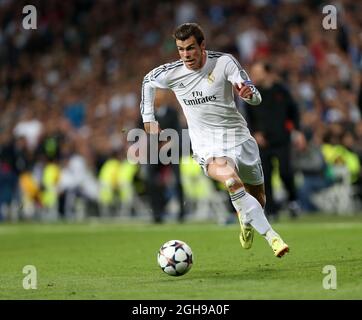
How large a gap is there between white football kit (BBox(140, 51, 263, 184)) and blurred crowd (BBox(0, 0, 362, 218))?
30.1 ft

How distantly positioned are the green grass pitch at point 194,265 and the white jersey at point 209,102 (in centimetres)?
117

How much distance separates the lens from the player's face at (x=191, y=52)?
353 inches

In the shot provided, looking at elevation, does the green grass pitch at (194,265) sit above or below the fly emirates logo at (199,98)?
below

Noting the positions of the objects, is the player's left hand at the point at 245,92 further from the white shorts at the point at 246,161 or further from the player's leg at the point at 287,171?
the player's leg at the point at 287,171

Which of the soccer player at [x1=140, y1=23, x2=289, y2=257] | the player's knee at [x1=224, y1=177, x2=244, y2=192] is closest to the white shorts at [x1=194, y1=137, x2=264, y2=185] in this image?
the soccer player at [x1=140, y1=23, x2=289, y2=257]

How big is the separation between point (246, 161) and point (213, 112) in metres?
0.57

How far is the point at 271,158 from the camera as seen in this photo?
15.0 metres

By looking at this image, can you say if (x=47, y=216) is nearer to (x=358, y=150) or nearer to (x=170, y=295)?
(x=358, y=150)

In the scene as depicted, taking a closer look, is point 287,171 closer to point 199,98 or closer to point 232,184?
point 199,98

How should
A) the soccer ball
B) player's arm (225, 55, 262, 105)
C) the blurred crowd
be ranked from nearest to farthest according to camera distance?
the soccer ball, player's arm (225, 55, 262, 105), the blurred crowd

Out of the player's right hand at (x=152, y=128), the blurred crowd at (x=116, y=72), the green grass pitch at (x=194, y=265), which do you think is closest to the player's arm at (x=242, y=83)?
the player's right hand at (x=152, y=128)

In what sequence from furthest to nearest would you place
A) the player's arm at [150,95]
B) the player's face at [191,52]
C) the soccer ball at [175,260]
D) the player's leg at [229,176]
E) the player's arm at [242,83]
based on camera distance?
the player's arm at [150,95] → the player's face at [191,52] → the player's leg at [229,176] → the player's arm at [242,83] → the soccer ball at [175,260]

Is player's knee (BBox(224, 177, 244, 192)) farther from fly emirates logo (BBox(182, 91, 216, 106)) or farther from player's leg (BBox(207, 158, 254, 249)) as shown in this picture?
fly emirates logo (BBox(182, 91, 216, 106))

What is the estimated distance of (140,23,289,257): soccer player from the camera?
892 centimetres
